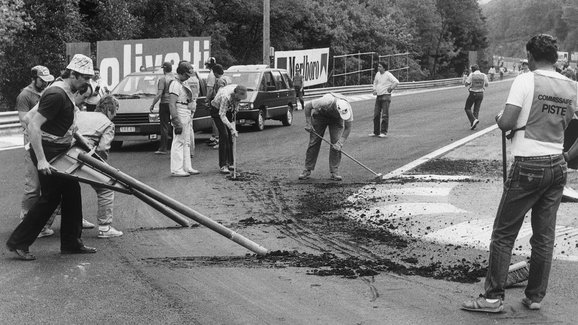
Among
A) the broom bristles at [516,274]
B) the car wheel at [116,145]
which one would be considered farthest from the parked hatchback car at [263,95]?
the broom bristles at [516,274]

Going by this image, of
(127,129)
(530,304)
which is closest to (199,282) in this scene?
(530,304)

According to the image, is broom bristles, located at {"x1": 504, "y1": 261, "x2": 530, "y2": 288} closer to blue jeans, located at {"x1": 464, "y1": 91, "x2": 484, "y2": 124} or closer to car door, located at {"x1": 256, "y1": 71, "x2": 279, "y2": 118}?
car door, located at {"x1": 256, "y1": 71, "x2": 279, "y2": 118}

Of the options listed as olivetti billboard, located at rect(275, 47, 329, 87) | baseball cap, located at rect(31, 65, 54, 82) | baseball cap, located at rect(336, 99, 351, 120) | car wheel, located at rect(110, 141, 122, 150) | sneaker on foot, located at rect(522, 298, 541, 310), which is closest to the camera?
sneaker on foot, located at rect(522, 298, 541, 310)

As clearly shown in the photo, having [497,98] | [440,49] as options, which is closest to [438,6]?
[440,49]

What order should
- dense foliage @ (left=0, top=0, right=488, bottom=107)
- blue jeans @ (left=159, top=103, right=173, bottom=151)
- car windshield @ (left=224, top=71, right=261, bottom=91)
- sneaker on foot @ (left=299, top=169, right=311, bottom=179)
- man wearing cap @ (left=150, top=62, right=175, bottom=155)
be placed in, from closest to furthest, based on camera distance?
sneaker on foot @ (left=299, top=169, right=311, bottom=179) → man wearing cap @ (left=150, top=62, right=175, bottom=155) → blue jeans @ (left=159, top=103, right=173, bottom=151) → car windshield @ (left=224, top=71, right=261, bottom=91) → dense foliage @ (left=0, top=0, right=488, bottom=107)

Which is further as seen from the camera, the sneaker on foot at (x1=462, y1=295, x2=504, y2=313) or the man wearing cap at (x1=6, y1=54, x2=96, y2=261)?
the man wearing cap at (x1=6, y1=54, x2=96, y2=261)

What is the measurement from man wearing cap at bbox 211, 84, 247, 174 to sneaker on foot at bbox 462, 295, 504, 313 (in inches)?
367

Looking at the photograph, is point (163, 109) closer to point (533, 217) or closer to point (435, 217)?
point (435, 217)

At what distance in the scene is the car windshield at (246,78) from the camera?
24812 millimetres

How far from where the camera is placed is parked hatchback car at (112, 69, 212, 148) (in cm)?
1958

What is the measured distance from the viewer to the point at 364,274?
776cm

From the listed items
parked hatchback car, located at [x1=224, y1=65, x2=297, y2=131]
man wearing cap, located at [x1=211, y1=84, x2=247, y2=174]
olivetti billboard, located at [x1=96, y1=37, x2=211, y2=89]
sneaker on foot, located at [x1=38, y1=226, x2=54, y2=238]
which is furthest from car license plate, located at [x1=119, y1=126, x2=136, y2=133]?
sneaker on foot, located at [x1=38, y1=226, x2=54, y2=238]

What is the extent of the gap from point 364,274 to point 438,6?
92945mm

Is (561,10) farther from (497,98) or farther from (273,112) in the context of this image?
Answer: (273,112)
